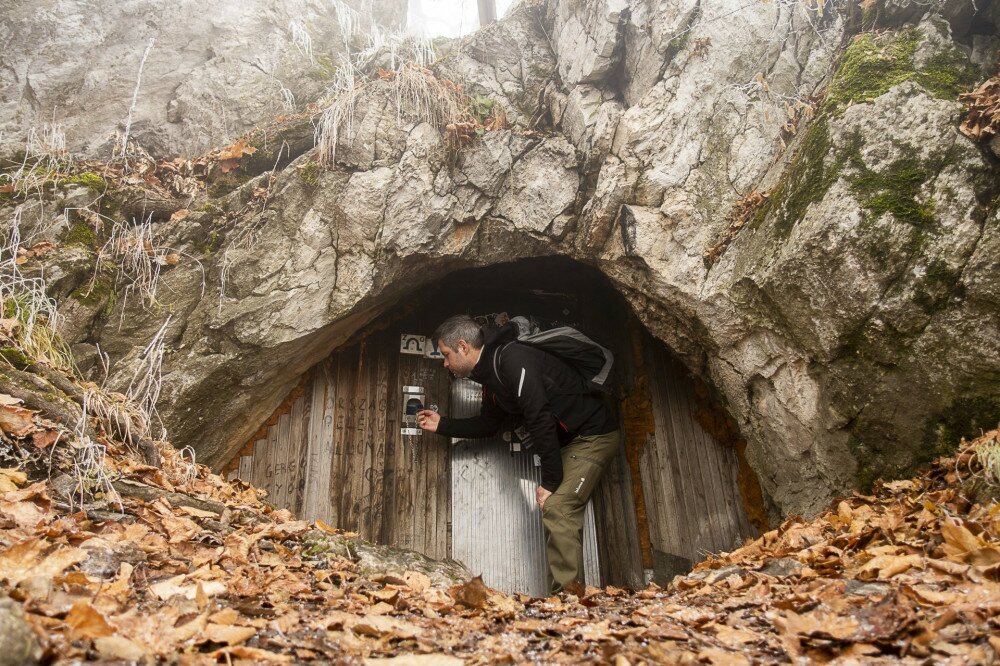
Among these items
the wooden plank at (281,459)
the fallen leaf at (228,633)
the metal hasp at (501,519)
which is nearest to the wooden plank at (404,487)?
the metal hasp at (501,519)

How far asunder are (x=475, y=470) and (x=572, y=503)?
120cm

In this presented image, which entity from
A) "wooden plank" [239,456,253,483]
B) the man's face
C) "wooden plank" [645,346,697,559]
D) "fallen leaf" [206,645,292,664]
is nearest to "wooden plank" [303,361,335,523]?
"wooden plank" [239,456,253,483]

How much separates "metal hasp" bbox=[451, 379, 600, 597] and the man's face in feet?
3.29

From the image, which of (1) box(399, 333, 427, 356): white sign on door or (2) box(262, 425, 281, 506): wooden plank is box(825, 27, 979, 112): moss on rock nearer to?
(1) box(399, 333, 427, 356): white sign on door

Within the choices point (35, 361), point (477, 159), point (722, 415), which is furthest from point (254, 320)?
point (722, 415)

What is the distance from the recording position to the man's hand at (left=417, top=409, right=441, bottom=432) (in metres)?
5.00

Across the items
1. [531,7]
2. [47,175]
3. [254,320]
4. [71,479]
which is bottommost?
[71,479]

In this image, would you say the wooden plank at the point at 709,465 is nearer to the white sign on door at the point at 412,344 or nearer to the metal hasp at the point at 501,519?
the metal hasp at the point at 501,519

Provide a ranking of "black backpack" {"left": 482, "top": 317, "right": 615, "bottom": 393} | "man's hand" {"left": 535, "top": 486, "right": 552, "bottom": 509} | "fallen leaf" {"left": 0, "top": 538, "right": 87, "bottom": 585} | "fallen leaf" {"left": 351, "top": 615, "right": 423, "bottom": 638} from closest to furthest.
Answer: "fallen leaf" {"left": 0, "top": 538, "right": 87, "bottom": 585}, "fallen leaf" {"left": 351, "top": 615, "right": 423, "bottom": 638}, "man's hand" {"left": 535, "top": 486, "right": 552, "bottom": 509}, "black backpack" {"left": 482, "top": 317, "right": 615, "bottom": 393}

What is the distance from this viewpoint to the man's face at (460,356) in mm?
4668

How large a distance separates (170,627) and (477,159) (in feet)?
A: 13.7

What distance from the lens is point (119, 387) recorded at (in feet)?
12.6

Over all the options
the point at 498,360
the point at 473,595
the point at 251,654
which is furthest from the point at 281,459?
the point at 251,654

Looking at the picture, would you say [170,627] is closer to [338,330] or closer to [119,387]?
[119,387]
